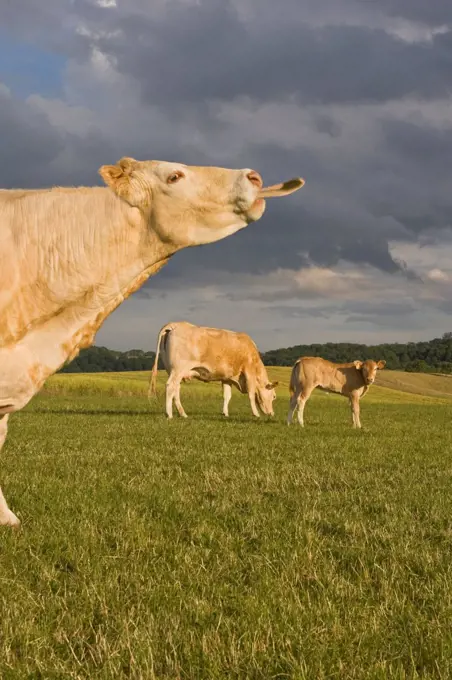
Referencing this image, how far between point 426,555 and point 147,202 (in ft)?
11.5

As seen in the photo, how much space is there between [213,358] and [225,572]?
19107mm

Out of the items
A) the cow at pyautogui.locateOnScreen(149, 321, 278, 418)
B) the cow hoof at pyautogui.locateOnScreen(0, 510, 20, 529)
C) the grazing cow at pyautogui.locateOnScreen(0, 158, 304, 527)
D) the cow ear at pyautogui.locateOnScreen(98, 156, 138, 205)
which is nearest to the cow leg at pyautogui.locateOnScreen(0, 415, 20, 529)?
the cow hoof at pyautogui.locateOnScreen(0, 510, 20, 529)

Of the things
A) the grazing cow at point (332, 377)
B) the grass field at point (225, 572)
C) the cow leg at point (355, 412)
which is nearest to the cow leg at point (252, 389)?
the grazing cow at point (332, 377)

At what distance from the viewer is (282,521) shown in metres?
6.33

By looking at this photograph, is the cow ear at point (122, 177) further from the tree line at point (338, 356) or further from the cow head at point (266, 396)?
the tree line at point (338, 356)

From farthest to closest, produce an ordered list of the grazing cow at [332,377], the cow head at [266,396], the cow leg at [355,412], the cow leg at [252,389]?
1. the cow head at [266,396]
2. the cow leg at [252,389]
3. the grazing cow at [332,377]
4. the cow leg at [355,412]

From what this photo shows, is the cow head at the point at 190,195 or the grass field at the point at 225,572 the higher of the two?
the cow head at the point at 190,195

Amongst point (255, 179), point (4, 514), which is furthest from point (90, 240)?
point (4, 514)

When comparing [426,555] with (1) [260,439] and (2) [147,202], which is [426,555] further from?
(1) [260,439]

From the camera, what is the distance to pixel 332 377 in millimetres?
22391

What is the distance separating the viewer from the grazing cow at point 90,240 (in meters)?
4.73

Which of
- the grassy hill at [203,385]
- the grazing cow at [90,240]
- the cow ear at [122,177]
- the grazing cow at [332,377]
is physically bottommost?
the grassy hill at [203,385]

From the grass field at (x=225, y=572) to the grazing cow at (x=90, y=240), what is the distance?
156 centimetres

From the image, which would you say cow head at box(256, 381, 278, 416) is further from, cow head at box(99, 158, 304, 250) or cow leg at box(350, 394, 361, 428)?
cow head at box(99, 158, 304, 250)
